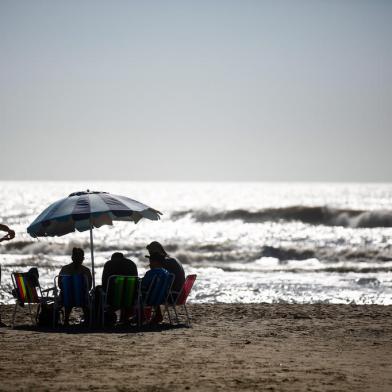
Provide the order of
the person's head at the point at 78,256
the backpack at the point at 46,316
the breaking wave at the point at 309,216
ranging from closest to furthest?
1. the backpack at the point at 46,316
2. the person's head at the point at 78,256
3. the breaking wave at the point at 309,216

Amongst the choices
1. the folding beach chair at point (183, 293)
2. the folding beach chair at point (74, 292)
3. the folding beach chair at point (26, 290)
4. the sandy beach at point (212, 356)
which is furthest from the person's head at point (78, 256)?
the folding beach chair at point (183, 293)

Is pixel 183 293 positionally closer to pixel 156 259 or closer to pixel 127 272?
pixel 156 259

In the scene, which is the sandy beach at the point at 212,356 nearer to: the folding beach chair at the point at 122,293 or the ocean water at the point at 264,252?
the folding beach chair at the point at 122,293

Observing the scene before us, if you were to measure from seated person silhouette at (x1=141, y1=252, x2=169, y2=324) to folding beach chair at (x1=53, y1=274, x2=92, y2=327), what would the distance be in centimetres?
72

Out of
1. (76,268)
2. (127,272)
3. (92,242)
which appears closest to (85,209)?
(92,242)

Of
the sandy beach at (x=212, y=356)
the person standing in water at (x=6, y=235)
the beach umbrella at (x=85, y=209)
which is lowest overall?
the sandy beach at (x=212, y=356)

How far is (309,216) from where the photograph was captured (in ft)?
247

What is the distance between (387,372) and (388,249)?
33289 millimetres

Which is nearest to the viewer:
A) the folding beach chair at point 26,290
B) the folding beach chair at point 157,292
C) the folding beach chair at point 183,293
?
the folding beach chair at point 157,292

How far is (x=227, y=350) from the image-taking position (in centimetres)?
835

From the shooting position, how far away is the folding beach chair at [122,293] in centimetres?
979

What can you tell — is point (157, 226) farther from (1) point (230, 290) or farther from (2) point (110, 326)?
(2) point (110, 326)

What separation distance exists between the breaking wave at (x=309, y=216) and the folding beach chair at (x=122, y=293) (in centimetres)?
6054

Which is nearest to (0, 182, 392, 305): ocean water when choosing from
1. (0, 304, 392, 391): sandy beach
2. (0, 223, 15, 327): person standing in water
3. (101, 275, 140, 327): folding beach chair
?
(0, 223, 15, 327): person standing in water
